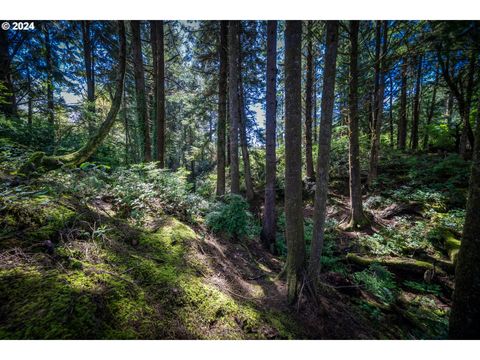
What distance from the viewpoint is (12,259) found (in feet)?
7.68

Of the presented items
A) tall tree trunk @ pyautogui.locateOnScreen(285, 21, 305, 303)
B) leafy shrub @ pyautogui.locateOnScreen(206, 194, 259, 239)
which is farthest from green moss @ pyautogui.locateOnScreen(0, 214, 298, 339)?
leafy shrub @ pyautogui.locateOnScreen(206, 194, 259, 239)

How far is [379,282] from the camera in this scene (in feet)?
16.2

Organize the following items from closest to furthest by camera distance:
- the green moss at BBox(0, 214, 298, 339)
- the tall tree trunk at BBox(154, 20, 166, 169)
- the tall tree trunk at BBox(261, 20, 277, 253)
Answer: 1. the green moss at BBox(0, 214, 298, 339)
2. the tall tree trunk at BBox(261, 20, 277, 253)
3. the tall tree trunk at BBox(154, 20, 166, 169)

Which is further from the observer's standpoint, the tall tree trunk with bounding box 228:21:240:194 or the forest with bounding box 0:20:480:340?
the tall tree trunk with bounding box 228:21:240:194

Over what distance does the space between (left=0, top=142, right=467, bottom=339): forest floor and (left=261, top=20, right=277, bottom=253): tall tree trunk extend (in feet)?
2.92

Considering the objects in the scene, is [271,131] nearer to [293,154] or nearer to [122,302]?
[293,154]

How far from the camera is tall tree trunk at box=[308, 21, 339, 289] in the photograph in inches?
134

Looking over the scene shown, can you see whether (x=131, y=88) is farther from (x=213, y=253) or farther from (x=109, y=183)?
(x=213, y=253)

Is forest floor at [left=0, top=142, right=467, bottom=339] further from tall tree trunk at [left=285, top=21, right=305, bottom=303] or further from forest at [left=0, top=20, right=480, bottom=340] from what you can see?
tall tree trunk at [left=285, top=21, right=305, bottom=303]

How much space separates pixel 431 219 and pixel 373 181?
3.77m

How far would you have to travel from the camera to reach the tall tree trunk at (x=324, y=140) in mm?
3398

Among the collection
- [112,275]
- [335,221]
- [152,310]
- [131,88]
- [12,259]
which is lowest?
[335,221]

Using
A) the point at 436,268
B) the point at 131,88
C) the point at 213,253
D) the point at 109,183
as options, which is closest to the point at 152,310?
the point at 213,253
